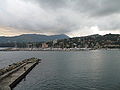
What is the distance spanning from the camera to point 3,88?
3569 centimetres

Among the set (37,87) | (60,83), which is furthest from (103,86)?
(37,87)

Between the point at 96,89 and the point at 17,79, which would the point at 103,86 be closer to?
the point at 96,89

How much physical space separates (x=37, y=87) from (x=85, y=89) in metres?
10.6

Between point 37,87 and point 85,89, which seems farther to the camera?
point 37,87

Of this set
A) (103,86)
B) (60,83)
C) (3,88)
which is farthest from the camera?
(60,83)

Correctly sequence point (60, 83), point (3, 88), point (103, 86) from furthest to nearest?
point (60, 83) → point (103, 86) → point (3, 88)

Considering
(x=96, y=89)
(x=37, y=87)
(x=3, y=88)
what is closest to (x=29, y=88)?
→ (x=37, y=87)

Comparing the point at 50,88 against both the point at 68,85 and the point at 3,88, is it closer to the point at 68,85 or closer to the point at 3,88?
the point at 68,85

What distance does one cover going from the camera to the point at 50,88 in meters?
41.4

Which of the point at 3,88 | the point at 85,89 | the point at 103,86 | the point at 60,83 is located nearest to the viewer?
the point at 3,88

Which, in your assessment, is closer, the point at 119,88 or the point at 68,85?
the point at 119,88

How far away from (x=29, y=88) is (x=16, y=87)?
3615 mm

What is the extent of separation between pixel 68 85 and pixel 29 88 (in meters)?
8.79

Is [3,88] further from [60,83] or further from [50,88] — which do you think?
[60,83]
